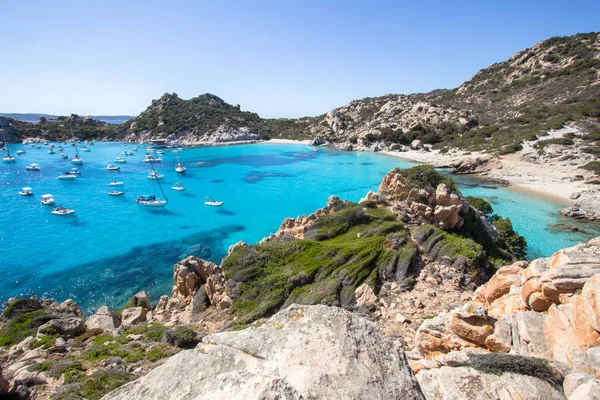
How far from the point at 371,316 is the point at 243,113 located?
6513 inches

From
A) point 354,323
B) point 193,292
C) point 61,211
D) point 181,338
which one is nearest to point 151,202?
point 61,211

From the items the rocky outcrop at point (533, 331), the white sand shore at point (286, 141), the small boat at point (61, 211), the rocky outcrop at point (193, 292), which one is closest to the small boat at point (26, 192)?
the small boat at point (61, 211)

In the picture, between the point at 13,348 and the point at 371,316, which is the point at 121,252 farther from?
the point at 371,316

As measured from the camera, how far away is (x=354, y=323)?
467 cm

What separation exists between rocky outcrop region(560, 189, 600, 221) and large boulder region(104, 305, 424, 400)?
4115 cm

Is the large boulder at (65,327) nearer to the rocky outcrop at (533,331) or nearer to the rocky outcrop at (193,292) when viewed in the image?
the rocky outcrop at (193,292)

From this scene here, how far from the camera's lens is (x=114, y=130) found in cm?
14538

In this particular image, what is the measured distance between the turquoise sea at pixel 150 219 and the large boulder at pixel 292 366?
20.7 m

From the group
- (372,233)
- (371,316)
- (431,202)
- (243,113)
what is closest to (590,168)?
(431,202)

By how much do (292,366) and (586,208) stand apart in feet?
142

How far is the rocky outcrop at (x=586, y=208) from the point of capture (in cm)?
3154

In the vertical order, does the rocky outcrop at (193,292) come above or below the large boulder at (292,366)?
below

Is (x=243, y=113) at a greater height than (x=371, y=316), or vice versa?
(x=243, y=113)

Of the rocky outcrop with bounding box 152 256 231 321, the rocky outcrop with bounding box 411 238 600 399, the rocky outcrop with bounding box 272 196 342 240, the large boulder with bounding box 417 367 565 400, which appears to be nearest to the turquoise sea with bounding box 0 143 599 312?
the rocky outcrop with bounding box 152 256 231 321
